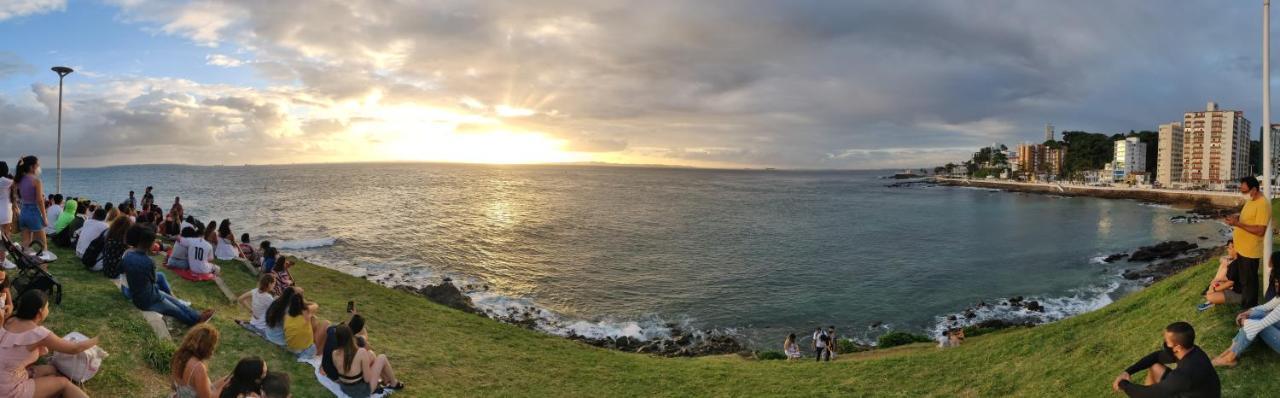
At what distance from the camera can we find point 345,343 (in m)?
9.30

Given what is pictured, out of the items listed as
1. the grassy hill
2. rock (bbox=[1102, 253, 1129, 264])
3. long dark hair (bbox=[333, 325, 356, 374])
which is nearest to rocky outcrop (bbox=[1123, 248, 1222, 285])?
rock (bbox=[1102, 253, 1129, 264])

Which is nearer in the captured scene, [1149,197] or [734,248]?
[734,248]

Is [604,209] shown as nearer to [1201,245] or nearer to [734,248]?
[734,248]

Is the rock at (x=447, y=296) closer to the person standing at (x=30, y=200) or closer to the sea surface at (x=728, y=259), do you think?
the sea surface at (x=728, y=259)

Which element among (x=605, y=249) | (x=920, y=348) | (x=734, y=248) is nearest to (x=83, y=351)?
(x=920, y=348)

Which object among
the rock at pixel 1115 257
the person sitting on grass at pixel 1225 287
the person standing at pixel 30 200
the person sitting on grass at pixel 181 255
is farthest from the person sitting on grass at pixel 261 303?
the rock at pixel 1115 257

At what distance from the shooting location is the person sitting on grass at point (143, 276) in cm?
962

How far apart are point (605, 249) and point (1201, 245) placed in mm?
51168

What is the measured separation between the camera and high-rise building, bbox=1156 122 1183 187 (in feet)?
494

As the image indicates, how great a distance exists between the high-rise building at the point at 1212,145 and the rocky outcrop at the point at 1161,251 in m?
131

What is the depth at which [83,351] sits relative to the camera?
23.0 ft

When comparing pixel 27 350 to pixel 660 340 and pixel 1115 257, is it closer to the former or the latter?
pixel 660 340

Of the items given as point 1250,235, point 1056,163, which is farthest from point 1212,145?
point 1250,235

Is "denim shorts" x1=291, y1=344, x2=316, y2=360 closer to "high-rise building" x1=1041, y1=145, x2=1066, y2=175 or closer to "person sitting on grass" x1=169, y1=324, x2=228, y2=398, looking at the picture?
"person sitting on grass" x1=169, y1=324, x2=228, y2=398
